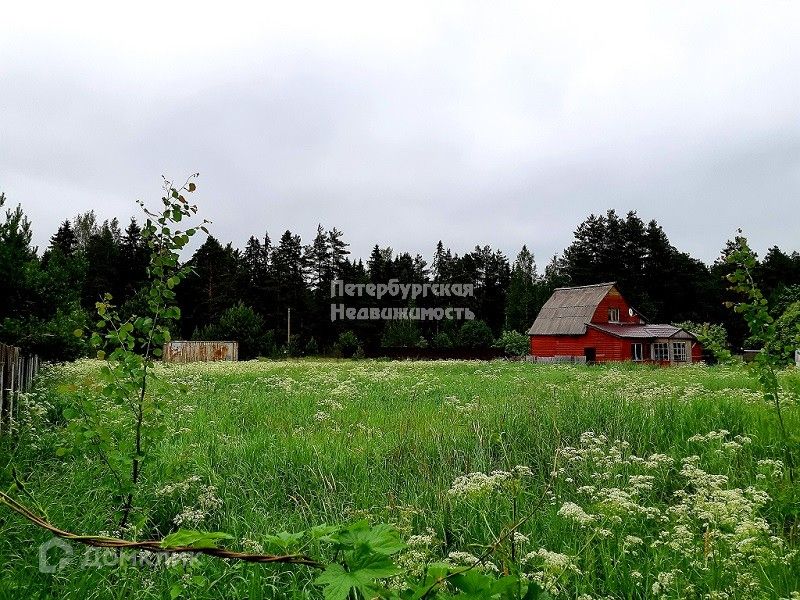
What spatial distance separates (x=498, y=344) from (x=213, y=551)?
5281cm

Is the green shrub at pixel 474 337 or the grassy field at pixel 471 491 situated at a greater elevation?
the green shrub at pixel 474 337

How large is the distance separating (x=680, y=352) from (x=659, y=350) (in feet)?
5.05

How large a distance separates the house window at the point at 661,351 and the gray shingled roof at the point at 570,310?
536 cm

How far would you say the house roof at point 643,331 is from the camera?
132 feet

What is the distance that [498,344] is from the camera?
53.1 metres

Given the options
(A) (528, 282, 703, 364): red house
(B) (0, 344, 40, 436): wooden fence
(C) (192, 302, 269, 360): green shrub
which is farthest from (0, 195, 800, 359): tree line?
(B) (0, 344, 40, 436): wooden fence

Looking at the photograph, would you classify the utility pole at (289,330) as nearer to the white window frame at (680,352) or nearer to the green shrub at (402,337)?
the green shrub at (402,337)

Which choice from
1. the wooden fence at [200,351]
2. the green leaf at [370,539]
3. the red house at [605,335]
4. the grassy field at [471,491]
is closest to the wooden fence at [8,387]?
the grassy field at [471,491]

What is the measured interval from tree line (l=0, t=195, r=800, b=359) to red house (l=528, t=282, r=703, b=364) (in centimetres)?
786

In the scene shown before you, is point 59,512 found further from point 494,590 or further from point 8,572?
point 494,590

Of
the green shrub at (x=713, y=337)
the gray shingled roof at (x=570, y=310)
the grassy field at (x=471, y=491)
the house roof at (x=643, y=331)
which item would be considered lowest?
the grassy field at (x=471, y=491)

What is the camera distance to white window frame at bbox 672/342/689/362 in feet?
135

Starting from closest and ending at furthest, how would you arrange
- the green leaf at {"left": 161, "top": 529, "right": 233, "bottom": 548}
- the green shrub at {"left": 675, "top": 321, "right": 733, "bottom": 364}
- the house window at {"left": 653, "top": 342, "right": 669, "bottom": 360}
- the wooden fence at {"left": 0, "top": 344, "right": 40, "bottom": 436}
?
1. the green leaf at {"left": 161, "top": 529, "right": 233, "bottom": 548}
2. the green shrub at {"left": 675, "top": 321, "right": 733, "bottom": 364}
3. the wooden fence at {"left": 0, "top": 344, "right": 40, "bottom": 436}
4. the house window at {"left": 653, "top": 342, "right": 669, "bottom": 360}

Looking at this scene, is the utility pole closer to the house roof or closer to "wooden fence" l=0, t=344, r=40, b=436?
the house roof
